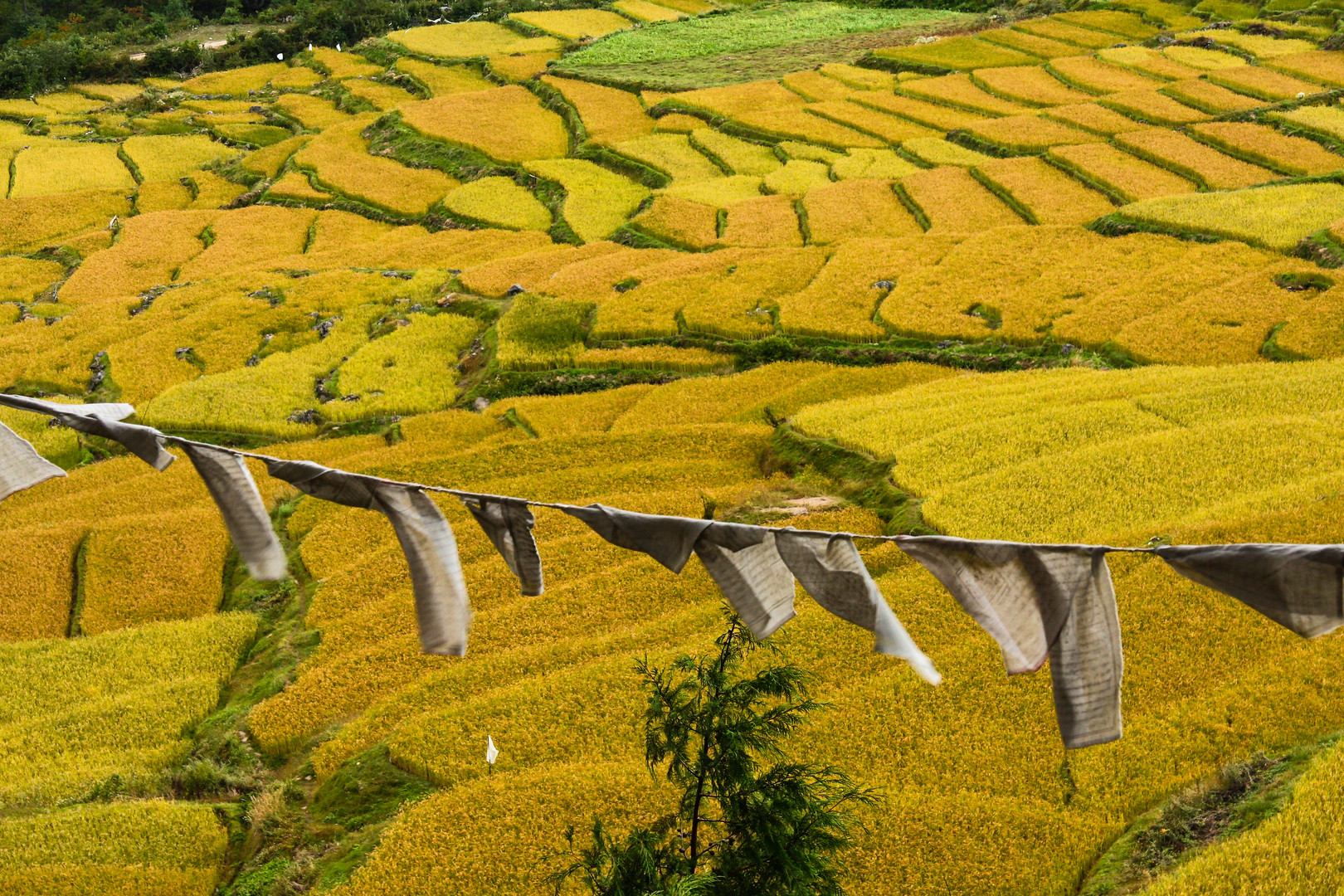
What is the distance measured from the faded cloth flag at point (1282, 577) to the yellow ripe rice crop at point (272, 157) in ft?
127

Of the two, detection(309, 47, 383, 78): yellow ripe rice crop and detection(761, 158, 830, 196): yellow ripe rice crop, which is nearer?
detection(761, 158, 830, 196): yellow ripe rice crop

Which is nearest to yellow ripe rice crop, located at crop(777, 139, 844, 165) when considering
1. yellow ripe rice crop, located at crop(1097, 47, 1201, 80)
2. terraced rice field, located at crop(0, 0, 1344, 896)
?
terraced rice field, located at crop(0, 0, 1344, 896)

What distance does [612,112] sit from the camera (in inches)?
1510

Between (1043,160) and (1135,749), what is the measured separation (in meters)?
23.5

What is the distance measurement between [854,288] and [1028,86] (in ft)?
61.6

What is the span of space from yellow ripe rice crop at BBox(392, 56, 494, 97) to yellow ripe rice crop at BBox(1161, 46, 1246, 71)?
2631cm

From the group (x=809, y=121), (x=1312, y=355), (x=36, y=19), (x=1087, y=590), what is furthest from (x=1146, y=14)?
(x=36, y=19)

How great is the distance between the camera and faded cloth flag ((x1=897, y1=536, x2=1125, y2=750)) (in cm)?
389

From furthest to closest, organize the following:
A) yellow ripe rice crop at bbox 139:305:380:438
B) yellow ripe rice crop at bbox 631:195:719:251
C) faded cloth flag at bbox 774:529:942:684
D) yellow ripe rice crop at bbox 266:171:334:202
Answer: yellow ripe rice crop at bbox 266:171:334:202, yellow ripe rice crop at bbox 631:195:719:251, yellow ripe rice crop at bbox 139:305:380:438, faded cloth flag at bbox 774:529:942:684

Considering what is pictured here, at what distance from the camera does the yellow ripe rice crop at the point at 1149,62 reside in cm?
3422

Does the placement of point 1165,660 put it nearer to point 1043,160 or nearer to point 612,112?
point 1043,160

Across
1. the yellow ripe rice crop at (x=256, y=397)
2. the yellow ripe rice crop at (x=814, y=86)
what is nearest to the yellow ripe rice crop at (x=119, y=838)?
the yellow ripe rice crop at (x=256, y=397)

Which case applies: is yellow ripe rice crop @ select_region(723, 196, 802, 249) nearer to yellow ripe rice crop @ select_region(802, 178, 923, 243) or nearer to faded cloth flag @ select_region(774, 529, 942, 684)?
yellow ripe rice crop @ select_region(802, 178, 923, 243)

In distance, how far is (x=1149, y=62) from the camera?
36.0 metres
